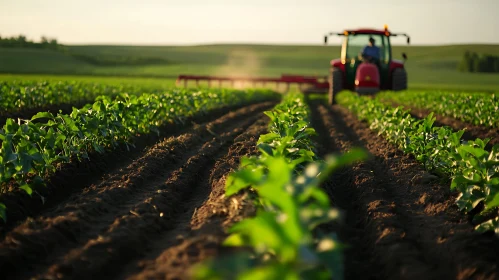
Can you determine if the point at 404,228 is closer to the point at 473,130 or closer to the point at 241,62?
the point at 473,130

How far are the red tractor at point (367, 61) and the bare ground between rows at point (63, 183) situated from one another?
38.5 feet

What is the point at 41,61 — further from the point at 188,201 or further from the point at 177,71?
the point at 188,201

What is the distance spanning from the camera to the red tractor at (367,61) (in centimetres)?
2052

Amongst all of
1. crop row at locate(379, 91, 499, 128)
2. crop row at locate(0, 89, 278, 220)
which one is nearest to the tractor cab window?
crop row at locate(379, 91, 499, 128)

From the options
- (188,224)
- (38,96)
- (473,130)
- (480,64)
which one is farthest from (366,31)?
(480,64)

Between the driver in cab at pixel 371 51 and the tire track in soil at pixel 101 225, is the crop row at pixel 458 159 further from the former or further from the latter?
the driver in cab at pixel 371 51

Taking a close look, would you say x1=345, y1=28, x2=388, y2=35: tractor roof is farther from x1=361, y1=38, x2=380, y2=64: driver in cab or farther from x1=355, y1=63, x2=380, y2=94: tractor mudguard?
x1=355, y1=63, x2=380, y2=94: tractor mudguard

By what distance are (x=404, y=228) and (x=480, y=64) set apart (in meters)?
59.4

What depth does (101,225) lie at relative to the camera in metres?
5.51

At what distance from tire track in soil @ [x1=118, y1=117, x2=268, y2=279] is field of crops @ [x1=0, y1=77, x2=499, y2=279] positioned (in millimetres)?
19

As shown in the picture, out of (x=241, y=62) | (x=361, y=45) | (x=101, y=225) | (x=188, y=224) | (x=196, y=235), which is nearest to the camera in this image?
(x=196, y=235)

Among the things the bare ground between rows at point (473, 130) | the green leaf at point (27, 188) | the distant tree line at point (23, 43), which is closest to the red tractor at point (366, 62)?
the bare ground between rows at point (473, 130)

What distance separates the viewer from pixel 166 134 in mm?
12531

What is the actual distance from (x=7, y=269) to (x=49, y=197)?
7.07 feet
